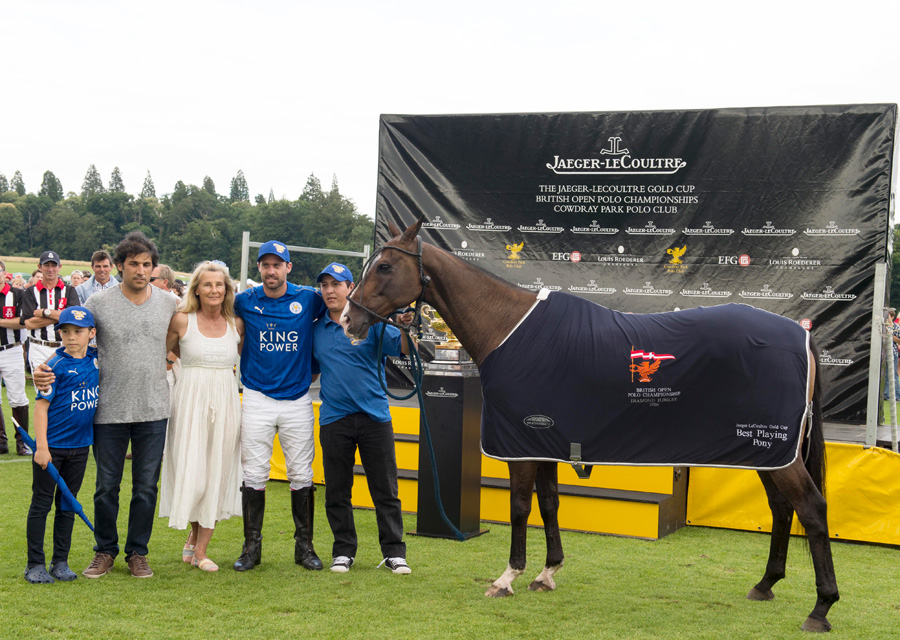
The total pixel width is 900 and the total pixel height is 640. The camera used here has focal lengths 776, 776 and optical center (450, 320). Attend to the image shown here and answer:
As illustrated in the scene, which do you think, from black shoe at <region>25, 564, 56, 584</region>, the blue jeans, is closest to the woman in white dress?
the blue jeans

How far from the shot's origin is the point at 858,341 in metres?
6.55

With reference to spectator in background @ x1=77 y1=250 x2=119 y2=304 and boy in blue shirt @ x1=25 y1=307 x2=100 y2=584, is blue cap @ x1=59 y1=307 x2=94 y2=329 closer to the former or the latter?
boy in blue shirt @ x1=25 y1=307 x2=100 y2=584

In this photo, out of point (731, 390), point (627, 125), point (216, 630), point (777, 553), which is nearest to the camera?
point (216, 630)

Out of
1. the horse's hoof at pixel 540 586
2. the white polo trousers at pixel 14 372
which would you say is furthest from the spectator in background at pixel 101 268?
the horse's hoof at pixel 540 586

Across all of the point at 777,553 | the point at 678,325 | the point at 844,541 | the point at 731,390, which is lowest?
the point at 844,541

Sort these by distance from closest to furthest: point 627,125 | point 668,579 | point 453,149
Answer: point 668,579 → point 627,125 → point 453,149

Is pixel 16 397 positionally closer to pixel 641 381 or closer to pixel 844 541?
pixel 641 381

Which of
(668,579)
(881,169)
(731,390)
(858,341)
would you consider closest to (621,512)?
(668,579)

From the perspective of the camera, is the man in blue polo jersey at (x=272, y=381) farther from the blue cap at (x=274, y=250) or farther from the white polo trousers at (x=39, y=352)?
the white polo trousers at (x=39, y=352)

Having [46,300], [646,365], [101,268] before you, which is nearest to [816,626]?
[646,365]

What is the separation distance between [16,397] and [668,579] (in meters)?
6.29

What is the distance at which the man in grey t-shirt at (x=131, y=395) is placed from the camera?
407 centimetres

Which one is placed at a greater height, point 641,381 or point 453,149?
point 453,149

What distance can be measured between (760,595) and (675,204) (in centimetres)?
390
